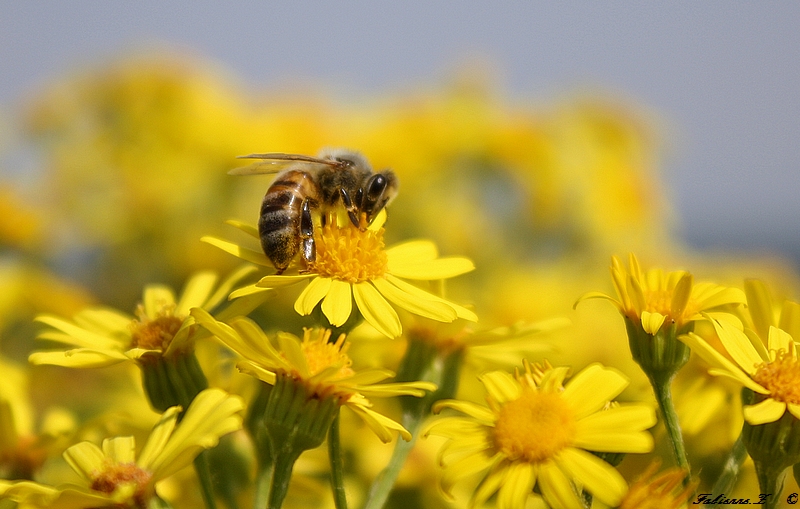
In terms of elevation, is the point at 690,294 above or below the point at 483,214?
above

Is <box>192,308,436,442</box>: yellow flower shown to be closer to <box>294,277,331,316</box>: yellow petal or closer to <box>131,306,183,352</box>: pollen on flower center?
<box>294,277,331,316</box>: yellow petal

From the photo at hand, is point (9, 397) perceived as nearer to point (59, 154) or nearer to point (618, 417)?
point (618, 417)

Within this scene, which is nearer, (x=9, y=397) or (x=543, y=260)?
(x=9, y=397)

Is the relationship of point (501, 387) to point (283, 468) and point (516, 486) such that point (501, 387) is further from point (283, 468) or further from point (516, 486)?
point (283, 468)

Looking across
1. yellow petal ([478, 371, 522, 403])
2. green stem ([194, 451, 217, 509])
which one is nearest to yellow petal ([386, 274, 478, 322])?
yellow petal ([478, 371, 522, 403])

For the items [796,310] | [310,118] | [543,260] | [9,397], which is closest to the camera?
[796,310]

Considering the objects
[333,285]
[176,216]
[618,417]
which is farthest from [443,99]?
[618,417]

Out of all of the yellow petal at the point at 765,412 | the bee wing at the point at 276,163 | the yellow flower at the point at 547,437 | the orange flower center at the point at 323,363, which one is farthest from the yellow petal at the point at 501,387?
the bee wing at the point at 276,163
